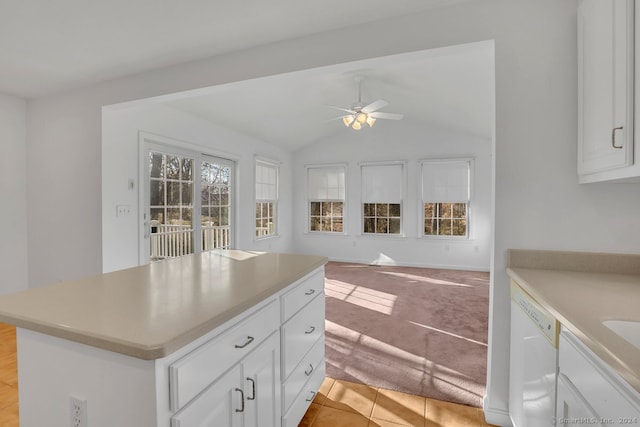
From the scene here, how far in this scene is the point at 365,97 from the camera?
4.88 m

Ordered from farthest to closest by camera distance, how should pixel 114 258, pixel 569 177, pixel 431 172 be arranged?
pixel 431 172 < pixel 114 258 < pixel 569 177

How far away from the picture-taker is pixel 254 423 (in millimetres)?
1255

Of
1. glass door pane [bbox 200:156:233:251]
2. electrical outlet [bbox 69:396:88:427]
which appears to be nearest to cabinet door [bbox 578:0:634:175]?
electrical outlet [bbox 69:396:88:427]

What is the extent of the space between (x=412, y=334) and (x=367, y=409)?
4.08 feet

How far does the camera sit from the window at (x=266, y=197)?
20.2 ft

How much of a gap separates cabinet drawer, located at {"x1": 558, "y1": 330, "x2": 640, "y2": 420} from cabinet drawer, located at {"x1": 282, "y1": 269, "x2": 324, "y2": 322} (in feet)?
3.63

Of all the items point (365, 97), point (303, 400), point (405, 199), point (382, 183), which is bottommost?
point (303, 400)

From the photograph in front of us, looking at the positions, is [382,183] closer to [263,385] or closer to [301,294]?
[301,294]

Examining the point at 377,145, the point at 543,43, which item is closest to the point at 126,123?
the point at 543,43

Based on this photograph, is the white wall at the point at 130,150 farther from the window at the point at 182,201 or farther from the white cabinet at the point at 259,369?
the white cabinet at the point at 259,369

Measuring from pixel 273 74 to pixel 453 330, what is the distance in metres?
2.89

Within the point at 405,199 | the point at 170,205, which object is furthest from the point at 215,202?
the point at 405,199

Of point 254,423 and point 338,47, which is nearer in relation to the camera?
point 254,423

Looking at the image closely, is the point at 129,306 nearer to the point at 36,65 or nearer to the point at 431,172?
the point at 36,65
